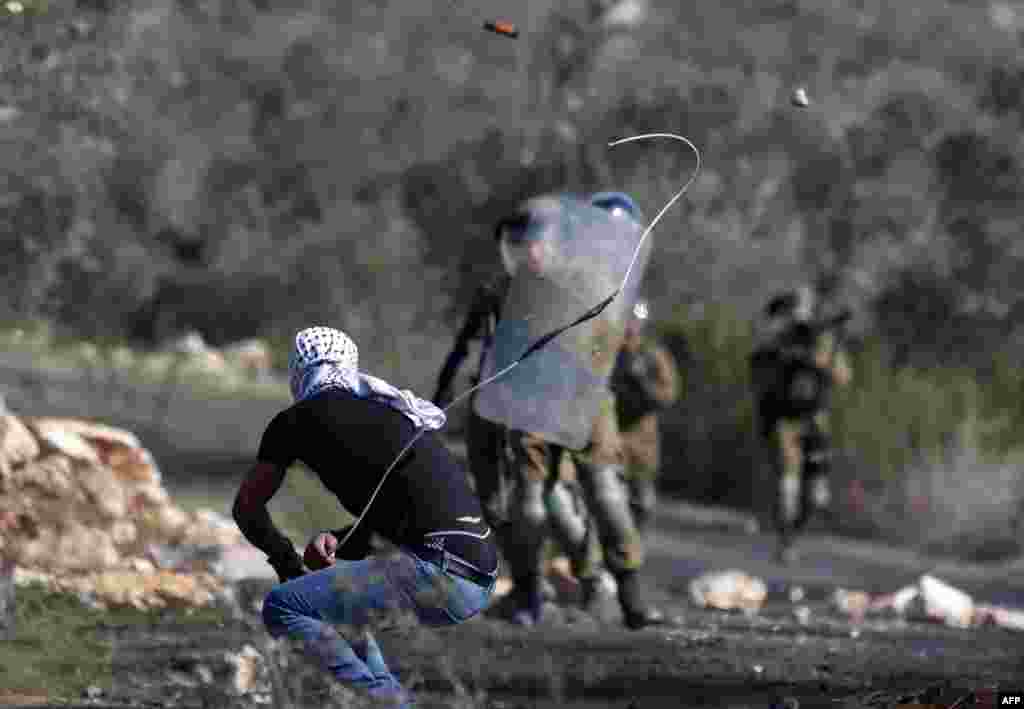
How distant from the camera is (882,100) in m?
37.0

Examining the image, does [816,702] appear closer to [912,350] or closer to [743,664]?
[743,664]

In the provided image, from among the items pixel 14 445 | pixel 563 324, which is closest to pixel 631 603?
pixel 563 324

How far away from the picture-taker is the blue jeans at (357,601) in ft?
27.1

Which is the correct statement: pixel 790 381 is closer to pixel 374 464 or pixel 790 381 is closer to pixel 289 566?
pixel 289 566

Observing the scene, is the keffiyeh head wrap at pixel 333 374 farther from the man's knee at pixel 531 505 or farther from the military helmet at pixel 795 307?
the military helmet at pixel 795 307

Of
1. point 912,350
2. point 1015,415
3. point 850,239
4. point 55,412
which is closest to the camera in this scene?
point 1015,415

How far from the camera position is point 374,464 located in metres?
8.26

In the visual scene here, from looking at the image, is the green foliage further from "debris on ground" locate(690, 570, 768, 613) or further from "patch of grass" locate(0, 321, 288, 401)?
"patch of grass" locate(0, 321, 288, 401)

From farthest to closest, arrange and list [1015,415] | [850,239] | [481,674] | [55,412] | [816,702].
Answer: [850,239] < [55,412] < [1015,415] < [481,674] < [816,702]

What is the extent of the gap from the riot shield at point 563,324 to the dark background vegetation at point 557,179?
4210 millimetres

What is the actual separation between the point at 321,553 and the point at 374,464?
34cm

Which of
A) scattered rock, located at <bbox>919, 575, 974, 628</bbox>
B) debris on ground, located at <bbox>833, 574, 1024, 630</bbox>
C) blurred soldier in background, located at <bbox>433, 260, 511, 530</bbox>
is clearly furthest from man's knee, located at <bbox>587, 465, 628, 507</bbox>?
scattered rock, located at <bbox>919, 575, 974, 628</bbox>

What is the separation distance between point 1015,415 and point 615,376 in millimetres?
6998

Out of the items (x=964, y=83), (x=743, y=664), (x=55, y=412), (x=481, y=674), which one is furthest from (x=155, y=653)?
(x=964, y=83)
